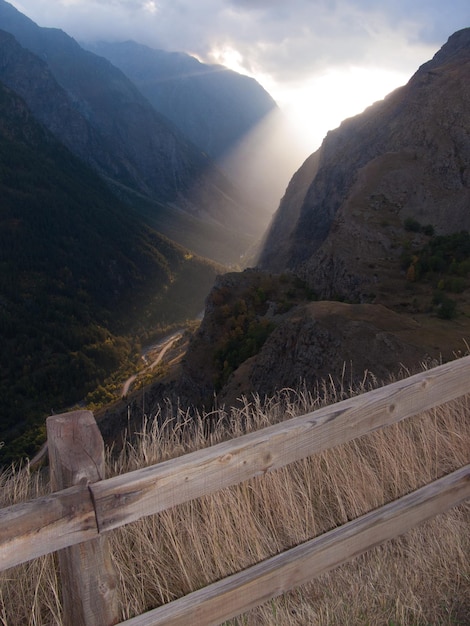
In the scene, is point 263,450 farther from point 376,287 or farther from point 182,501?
point 376,287

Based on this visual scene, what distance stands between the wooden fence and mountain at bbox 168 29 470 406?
694 cm

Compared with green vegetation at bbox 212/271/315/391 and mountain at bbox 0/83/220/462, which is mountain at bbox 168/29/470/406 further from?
mountain at bbox 0/83/220/462

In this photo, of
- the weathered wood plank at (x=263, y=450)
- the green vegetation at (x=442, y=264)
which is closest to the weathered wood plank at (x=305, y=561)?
the weathered wood plank at (x=263, y=450)

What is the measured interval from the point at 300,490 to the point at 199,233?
18983cm

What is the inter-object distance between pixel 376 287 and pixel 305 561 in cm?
2869

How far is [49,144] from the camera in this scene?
15400cm

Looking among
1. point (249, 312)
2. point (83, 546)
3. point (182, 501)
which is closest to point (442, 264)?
point (249, 312)

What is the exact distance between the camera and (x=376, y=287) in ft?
99.5

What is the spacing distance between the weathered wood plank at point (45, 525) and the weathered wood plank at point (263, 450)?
0.07 metres

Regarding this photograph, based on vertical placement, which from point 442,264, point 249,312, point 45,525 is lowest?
point 249,312

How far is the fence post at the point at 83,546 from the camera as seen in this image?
2.45m

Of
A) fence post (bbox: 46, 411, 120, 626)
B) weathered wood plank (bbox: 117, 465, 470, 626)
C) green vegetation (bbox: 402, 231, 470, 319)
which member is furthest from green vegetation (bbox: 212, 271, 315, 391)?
fence post (bbox: 46, 411, 120, 626)

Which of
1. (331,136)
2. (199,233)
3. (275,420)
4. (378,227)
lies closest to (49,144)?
(199,233)

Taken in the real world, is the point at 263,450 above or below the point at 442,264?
above
